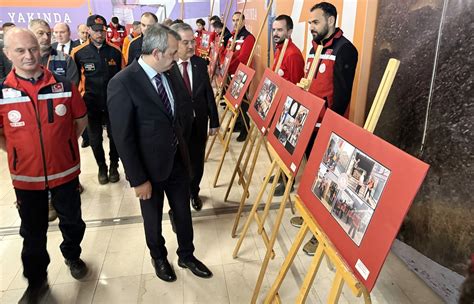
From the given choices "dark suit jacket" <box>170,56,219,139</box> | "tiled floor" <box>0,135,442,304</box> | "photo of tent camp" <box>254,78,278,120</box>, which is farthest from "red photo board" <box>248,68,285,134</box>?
"tiled floor" <box>0,135,442,304</box>

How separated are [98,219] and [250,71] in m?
1.79

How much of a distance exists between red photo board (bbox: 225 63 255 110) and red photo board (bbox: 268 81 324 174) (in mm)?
767

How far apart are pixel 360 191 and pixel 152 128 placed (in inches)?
42.4

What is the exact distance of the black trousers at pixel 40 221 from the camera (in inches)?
72.9

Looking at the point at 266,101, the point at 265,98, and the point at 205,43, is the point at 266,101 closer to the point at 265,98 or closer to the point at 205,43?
the point at 265,98

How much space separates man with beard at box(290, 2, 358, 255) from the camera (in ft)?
7.67

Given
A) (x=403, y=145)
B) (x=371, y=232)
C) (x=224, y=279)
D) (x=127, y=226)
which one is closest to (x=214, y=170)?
(x=127, y=226)

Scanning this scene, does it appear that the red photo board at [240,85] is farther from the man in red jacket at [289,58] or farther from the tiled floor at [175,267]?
the tiled floor at [175,267]

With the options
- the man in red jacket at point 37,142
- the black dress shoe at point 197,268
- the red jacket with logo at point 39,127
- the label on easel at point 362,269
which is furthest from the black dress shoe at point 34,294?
the label on easel at point 362,269

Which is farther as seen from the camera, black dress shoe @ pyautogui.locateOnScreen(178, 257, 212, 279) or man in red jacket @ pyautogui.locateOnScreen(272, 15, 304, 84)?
man in red jacket @ pyautogui.locateOnScreen(272, 15, 304, 84)

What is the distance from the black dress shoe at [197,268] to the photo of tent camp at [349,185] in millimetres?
1086

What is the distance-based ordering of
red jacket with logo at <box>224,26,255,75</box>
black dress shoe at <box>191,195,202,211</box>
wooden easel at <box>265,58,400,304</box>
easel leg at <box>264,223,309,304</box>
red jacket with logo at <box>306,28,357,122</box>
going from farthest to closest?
red jacket with logo at <box>224,26,255,75</box> → black dress shoe at <box>191,195,202,211</box> → red jacket with logo at <box>306,28,357,122</box> → easel leg at <box>264,223,309,304</box> → wooden easel at <box>265,58,400,304</box>

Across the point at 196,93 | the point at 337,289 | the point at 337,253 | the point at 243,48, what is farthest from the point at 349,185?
the point at 243,48

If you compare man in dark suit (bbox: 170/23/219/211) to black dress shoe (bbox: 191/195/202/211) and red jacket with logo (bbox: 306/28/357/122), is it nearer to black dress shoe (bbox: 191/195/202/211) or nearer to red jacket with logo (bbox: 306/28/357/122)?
black dress shoe (bbox: 191/195/202/211)
